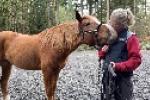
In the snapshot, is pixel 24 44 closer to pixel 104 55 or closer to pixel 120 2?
pixel 104 55

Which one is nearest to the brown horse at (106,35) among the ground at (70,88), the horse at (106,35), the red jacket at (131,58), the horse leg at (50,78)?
the horse at (106,35)

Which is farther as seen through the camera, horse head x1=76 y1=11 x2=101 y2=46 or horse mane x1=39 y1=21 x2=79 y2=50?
horse mane x1=39 y1=21 x2=79 y2=50

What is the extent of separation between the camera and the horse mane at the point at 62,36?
7.40 m

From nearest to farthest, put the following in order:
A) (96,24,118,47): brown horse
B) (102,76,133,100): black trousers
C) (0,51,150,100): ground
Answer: (96,24,118,47): brown horse, (102,76,133,100): black trousers, (0,51,150,100): ground

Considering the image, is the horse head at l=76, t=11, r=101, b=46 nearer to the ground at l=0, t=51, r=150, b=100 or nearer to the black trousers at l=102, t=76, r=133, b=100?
the black trousers at l=102, t=76, r=133, b=100

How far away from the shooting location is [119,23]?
6285 mm

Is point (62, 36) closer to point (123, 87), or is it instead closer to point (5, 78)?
point (123, 87)

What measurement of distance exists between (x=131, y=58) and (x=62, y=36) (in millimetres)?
1750

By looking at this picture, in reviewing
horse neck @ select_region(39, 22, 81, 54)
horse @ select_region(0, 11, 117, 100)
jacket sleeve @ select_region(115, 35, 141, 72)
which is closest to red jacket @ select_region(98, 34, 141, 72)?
jacket sleeve @ select_region(115, 35, 141, 72)

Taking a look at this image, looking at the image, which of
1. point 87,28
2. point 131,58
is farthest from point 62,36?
point 131,58

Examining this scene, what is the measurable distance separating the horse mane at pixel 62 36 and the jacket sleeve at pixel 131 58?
1311mm

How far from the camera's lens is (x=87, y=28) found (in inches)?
284

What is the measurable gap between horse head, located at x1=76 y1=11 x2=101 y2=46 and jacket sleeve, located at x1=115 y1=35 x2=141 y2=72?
991 millimetres

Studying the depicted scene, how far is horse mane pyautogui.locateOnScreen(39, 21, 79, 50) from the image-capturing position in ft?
24.3
